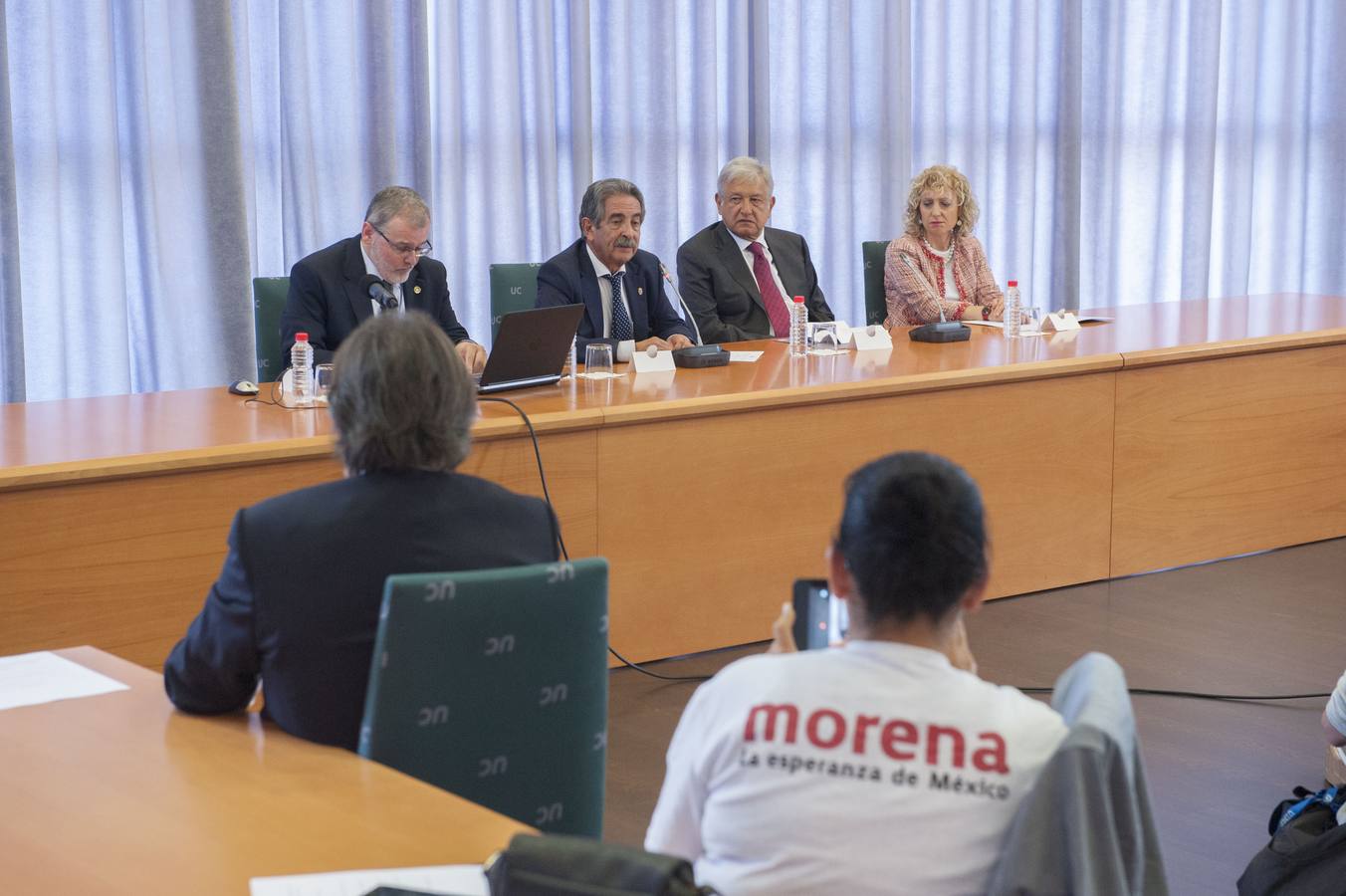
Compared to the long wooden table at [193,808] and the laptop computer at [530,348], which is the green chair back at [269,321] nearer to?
the laptop computer at [530,348]

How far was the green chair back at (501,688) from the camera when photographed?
5.34 feet

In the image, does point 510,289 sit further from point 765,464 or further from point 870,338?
point 765,464

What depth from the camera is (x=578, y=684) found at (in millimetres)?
1759

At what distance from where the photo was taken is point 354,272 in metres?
3.82

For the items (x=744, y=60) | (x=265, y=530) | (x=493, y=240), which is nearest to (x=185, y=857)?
(x=265, y=530)

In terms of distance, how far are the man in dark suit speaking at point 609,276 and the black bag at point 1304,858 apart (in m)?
2.27

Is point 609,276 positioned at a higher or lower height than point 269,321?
higher

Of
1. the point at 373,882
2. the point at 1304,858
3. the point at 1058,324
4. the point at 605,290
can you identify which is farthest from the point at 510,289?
the point at 373,882

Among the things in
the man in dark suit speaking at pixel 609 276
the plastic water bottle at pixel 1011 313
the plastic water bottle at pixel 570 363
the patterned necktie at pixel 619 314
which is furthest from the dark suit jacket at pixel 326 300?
the plastic water bottle at pixel 1011 313

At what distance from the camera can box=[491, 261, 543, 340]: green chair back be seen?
4555 millimetres

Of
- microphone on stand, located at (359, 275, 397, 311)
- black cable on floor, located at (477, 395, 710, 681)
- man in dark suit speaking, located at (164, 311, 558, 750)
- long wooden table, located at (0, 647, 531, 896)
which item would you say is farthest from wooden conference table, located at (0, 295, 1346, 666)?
long wooden table, located at (0, 647, 531, 896)

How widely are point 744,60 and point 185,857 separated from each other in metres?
5.03

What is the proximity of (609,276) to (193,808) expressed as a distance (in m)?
2.91

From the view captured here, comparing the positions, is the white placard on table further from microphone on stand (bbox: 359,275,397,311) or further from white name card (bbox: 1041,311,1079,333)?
white name card (bbox: 1041,311,1079,333)
